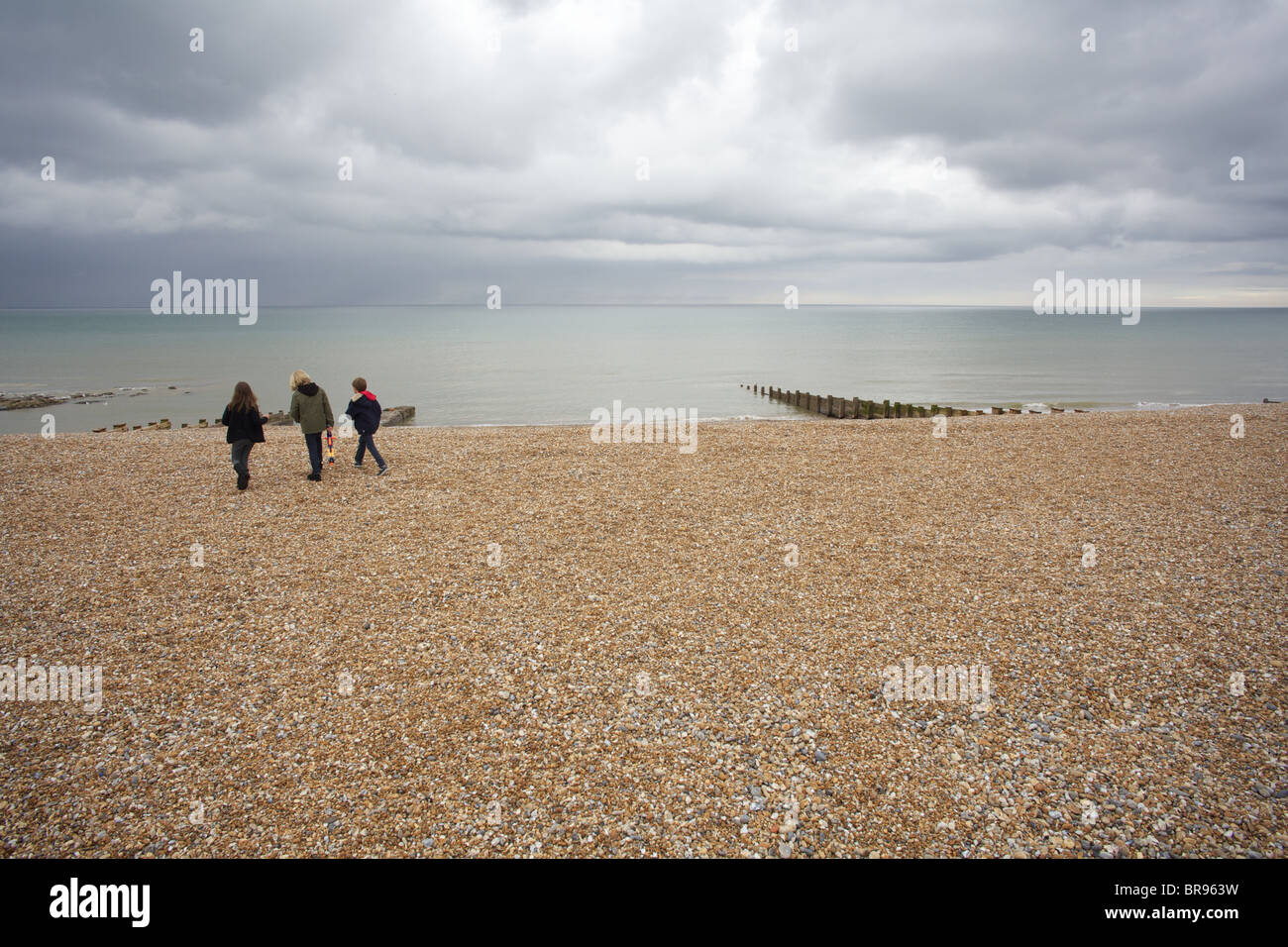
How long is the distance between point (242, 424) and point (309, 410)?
3.69 feet

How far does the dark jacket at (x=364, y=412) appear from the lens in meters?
12.8

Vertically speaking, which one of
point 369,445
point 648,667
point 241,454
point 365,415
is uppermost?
point 365,415

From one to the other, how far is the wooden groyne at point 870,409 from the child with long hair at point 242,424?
19.4 metres

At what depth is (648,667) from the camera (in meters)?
6.27

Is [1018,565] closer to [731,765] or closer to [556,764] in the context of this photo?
[731,765]

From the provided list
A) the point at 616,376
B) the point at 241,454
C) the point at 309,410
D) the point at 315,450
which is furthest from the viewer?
the point at 616,376

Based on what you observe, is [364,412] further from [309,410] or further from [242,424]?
[242,424]

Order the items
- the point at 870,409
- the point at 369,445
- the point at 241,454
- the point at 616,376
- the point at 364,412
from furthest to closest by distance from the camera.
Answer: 1. the point at 616,376
2. the point at 870,409
3. the point at 369,445
4. the point at 364,412
5. the point at 241,454

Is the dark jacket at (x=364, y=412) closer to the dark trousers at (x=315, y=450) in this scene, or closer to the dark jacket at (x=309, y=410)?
the dark jacket at (x=309, y=410)

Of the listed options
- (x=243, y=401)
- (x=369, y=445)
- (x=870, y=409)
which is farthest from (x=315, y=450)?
(x=870, y=409)

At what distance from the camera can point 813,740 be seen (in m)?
5.20

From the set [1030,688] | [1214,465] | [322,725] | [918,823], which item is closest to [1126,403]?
[1214,465]

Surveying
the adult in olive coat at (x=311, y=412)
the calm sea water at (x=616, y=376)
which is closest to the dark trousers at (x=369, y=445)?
the adult in olive coat at (x=311, y=412)

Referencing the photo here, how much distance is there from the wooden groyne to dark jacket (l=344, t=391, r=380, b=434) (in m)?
17.3
